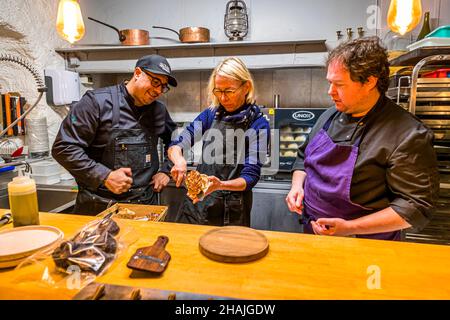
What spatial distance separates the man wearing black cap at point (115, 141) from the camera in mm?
1661

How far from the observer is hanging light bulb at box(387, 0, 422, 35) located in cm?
187

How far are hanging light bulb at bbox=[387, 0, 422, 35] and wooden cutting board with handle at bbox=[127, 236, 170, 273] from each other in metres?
1.98

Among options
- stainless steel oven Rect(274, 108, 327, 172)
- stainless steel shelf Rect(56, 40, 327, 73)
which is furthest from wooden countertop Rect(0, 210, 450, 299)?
stainless steel shelf Rect(56, 40, 327, 73)

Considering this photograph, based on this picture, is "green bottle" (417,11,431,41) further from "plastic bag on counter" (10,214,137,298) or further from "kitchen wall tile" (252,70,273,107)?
"plastic bag on counter" (10,214,137,298)

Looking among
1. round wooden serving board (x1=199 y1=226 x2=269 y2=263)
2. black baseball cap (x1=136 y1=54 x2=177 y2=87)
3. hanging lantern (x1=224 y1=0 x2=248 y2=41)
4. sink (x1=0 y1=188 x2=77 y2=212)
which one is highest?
hanging lantern (x1=224 y1=0 x2=248 y2=41)

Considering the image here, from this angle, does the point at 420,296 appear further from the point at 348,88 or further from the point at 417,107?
the point at 417,107

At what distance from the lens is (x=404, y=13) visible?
1892 millimetres

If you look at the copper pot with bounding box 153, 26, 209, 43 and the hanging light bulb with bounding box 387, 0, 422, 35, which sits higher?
the copper pot with bounding box 153, 26, 209, 43

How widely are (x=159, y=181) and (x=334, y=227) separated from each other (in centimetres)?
114

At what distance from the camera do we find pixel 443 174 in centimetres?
216

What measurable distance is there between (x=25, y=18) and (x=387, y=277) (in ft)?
11.5

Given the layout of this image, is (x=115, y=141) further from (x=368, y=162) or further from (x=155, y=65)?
(x=368, y=162)

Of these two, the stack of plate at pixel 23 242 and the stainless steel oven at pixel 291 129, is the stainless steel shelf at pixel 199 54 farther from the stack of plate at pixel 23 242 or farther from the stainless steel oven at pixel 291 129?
the stack of plate at pixel 23 242

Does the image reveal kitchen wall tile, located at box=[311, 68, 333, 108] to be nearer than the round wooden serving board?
No
